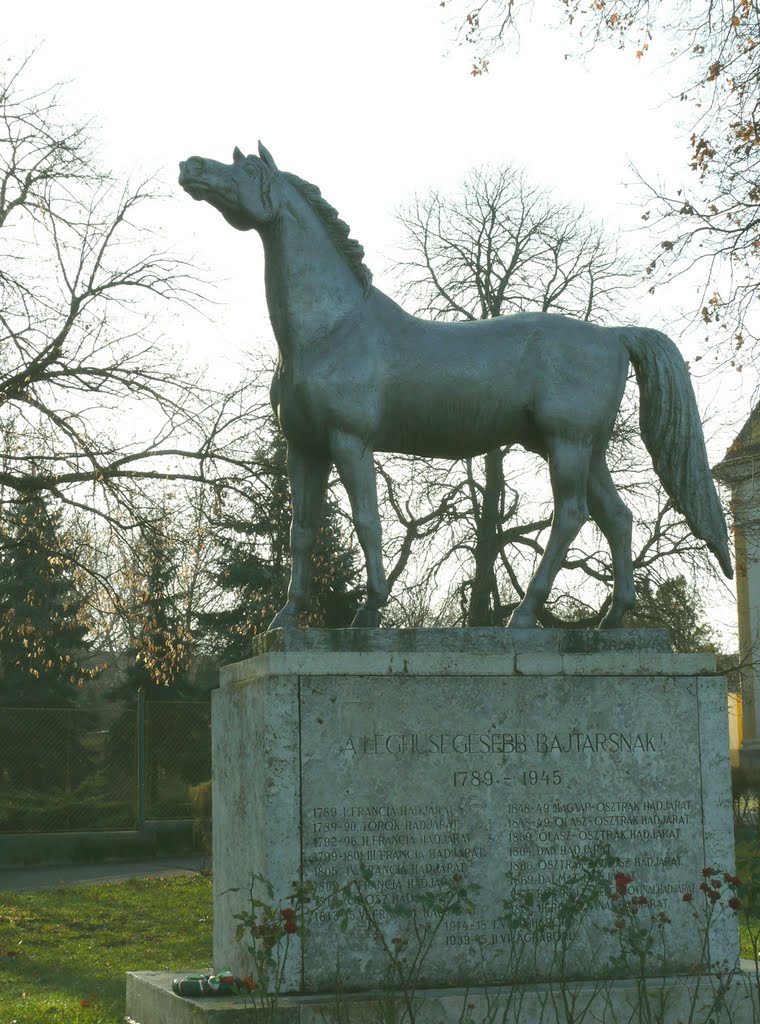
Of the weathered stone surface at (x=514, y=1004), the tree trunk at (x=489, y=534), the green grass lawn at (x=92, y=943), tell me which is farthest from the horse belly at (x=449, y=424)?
the tree trunk at (x=489, y=534)

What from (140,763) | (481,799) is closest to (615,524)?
(481,799)

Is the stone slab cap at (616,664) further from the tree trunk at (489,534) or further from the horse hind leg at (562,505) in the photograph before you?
the tree trunk at (489,534)

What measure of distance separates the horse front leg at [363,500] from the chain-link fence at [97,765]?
1469 centimetres

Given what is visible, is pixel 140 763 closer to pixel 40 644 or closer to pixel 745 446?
pixel 40 644

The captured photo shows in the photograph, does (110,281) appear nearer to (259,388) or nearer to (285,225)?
(259,388)

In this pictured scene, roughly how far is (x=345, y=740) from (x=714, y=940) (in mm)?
1886

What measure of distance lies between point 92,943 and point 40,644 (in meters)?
5.19

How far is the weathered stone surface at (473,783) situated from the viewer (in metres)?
5.87

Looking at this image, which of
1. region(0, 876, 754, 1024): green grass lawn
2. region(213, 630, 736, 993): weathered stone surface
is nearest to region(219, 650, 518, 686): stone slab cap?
region(213, 630, 736, 993): weathered stone surface

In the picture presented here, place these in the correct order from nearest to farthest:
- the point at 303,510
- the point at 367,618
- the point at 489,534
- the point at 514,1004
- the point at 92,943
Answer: the point at 514,1004 → the point at 367,618 → the point at 303,510 → the point at 92,943 → the point at 489,534

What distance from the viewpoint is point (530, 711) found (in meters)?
6.20

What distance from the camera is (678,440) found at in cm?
688

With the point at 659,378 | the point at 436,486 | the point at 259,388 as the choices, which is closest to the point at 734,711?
the point at 436,486

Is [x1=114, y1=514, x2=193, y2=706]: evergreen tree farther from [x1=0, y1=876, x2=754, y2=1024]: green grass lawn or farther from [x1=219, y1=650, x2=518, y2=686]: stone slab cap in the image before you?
[x1=219, y1=650, x2=518, y2=686]: stone slab cap
